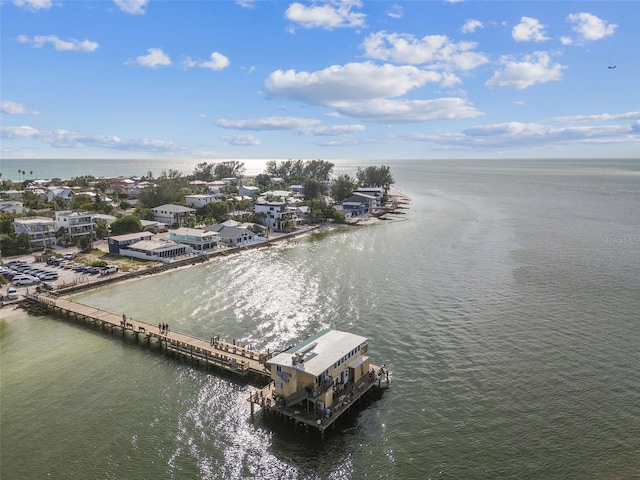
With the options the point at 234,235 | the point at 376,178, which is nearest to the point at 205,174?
the point at 376,178

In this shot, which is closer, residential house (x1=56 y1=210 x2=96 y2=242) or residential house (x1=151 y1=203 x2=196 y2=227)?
residential house (x1=56 y1=210 x2=96 y2=242)

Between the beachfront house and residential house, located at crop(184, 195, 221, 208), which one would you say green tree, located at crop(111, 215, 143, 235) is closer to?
residential house, located at crop(184, 195, 221, 208)

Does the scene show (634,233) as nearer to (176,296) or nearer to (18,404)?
(176,296)

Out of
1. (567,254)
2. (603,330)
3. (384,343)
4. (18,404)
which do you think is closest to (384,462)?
(384,343)

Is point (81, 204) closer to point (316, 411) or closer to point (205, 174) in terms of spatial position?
point (205, 174)

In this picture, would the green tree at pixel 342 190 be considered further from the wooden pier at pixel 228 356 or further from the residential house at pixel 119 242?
the wooden pier at pixel 228 356

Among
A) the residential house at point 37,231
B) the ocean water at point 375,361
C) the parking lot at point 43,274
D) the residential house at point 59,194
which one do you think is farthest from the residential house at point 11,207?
the ocean water at point 375,361

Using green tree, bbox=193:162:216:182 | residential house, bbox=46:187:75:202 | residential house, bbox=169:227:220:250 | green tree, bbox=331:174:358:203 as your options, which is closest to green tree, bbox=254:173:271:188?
green tree, bbox=193:162:216:182
